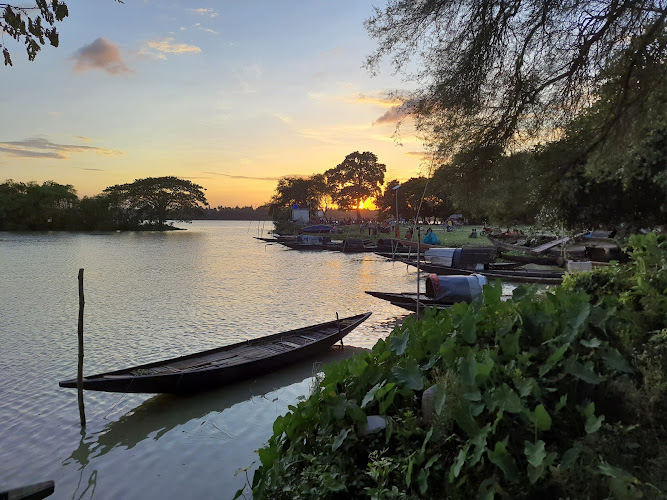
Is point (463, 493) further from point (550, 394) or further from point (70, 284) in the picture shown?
point (70, 284)

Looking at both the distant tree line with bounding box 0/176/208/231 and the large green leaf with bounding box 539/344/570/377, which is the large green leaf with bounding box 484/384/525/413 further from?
the distant tree line with bounding box 0/176/208/231

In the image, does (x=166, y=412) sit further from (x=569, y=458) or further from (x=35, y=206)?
(x=35, y=206)

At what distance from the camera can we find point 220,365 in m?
9.64

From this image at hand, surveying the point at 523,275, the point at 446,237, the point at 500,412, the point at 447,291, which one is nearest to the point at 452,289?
the point at 447,291

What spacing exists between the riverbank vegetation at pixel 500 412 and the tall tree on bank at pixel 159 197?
105163 mm

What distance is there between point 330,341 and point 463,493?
9141mm

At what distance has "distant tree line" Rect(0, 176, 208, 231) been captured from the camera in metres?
86.1

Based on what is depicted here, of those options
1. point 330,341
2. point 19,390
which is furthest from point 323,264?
point 19,390

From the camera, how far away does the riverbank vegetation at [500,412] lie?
9.36ft

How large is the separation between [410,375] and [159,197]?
110 meters

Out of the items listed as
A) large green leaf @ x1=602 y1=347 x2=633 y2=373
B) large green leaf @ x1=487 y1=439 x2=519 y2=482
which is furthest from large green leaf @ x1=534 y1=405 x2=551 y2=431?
large green leaf @ x1=602 y1=347 x2=633 y2=373

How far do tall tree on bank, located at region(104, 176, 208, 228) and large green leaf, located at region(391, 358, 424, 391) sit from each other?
105291mm

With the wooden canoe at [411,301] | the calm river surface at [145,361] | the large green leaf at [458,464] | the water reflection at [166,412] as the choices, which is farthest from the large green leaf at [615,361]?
the wooden canoe at [411,301]

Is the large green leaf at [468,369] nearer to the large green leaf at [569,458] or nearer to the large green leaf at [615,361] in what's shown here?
the large green leaf at [569,458]
